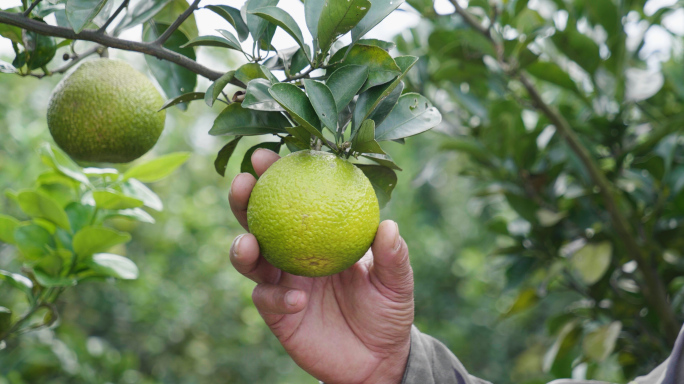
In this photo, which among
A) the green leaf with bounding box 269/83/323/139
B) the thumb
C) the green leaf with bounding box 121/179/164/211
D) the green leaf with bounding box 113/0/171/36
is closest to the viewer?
the green leaf with bounding box 269/83/323/139

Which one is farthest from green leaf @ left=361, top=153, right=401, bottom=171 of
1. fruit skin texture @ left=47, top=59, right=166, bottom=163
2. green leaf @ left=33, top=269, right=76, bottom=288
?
green leaf @ left=33, top=269, right=76, bottom=288

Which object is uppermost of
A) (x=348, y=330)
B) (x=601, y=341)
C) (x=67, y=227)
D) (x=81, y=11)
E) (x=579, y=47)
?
(x=81, y=11)

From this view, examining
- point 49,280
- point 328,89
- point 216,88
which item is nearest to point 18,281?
point 49,280

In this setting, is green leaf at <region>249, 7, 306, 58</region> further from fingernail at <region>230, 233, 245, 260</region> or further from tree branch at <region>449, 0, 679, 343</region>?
tree branch at <region>449, 0, 679, 343</region>

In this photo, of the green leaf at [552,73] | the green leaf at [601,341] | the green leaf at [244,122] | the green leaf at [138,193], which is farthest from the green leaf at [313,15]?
the green leaf at [601,341]

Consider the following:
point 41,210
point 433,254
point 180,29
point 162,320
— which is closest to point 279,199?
point 180,29

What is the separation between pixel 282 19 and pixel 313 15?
7 centimetres

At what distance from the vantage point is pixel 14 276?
92 cm

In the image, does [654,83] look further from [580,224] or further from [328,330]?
[328,330]

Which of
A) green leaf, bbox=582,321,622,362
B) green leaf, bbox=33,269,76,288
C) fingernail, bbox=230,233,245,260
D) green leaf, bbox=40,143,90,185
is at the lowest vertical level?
green leaf, bbox=582,321,622,362

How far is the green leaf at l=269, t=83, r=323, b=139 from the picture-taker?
1.93 feet

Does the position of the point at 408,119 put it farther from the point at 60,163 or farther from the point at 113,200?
the point at 60,163

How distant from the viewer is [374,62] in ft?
2.18

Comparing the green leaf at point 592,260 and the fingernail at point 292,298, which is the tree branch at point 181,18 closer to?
the fingernail at point 292,298
